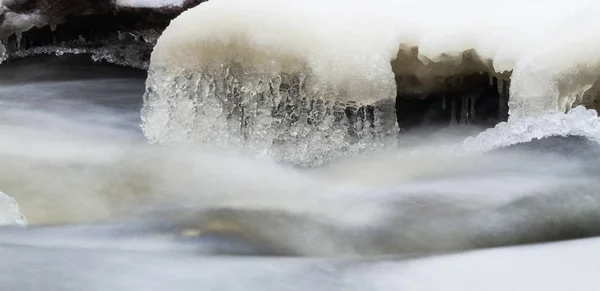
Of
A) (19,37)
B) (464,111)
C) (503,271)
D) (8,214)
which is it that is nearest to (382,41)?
(464,111)

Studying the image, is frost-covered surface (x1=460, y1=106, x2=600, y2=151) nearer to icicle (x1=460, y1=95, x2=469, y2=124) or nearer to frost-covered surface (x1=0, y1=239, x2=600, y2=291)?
icicle (x1=460, y1=95, x2=469, y2=124)

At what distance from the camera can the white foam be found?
3.03 m

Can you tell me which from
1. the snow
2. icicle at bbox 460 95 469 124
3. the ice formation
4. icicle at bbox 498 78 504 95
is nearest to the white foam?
the ice formation

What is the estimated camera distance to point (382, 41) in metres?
3.21

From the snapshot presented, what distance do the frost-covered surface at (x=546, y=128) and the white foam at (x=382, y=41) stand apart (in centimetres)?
6

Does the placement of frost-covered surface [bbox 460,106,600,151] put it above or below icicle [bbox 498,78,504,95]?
below

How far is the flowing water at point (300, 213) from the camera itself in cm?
164

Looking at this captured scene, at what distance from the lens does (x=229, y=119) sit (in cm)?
337

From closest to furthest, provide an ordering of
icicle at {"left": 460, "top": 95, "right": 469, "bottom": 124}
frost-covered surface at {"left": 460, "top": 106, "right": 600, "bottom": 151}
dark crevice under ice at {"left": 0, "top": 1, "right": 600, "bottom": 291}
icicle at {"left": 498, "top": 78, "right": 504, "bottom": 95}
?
dark crevice under ice at {"left": 0, "top": 1, "right": 600, "bottom": 291} < frost-covered surface at {"left": 460, "top": 106, "right": 600, "bottom": 151} < icicle at {"left": 498, "top": 78, "right": 504, "bottom": 95} < icicle at {"left": 460, "top": 95, "right": 469, "bottom": 124}

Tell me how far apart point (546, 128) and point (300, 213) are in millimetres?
1307

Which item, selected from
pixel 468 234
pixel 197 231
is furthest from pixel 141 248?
pixel 468 234

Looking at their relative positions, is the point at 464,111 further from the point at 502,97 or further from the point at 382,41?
the point at 382,41

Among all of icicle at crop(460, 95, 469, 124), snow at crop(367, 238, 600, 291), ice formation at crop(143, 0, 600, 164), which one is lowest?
icicle at crop(460, 95, 469, 124)

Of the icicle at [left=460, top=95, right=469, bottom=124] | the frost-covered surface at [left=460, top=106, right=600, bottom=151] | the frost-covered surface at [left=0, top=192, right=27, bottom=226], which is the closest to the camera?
the frost-covered surface at [left=0, top=192, right=27, bottom=226]
